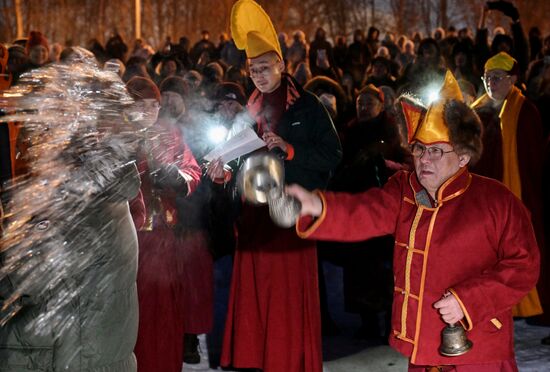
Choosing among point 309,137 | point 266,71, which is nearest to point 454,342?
point 309,137

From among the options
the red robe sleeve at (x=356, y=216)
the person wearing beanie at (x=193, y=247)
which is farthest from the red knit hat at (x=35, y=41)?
the red robe sleeve at (x=356, y=216)

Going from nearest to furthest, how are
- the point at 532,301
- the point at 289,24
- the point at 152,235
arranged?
the point at 152,235 < the point at 532,301 < the point at 289,24

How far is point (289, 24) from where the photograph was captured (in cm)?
3027

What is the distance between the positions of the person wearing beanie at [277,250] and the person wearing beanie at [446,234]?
1.54 metres

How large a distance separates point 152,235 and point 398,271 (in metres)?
1.91

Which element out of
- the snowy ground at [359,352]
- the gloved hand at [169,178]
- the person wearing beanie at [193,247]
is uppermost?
the gloved hand at [169,178]

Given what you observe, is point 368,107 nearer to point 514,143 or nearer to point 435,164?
point 514,143

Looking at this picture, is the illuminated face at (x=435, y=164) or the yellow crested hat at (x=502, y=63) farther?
the yellow crested hat at (x=502, y=63)

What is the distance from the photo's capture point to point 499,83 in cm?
714

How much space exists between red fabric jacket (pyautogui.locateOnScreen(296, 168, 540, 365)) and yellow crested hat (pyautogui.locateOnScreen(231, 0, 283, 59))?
5.96 feet

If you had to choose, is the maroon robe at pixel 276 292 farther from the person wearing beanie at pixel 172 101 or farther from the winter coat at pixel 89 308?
the winter coat at pixel 89 308

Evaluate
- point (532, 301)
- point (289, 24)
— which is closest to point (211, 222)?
point (532, 301)

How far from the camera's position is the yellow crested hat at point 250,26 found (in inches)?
205

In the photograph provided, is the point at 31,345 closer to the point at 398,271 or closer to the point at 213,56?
the point at 398,271
